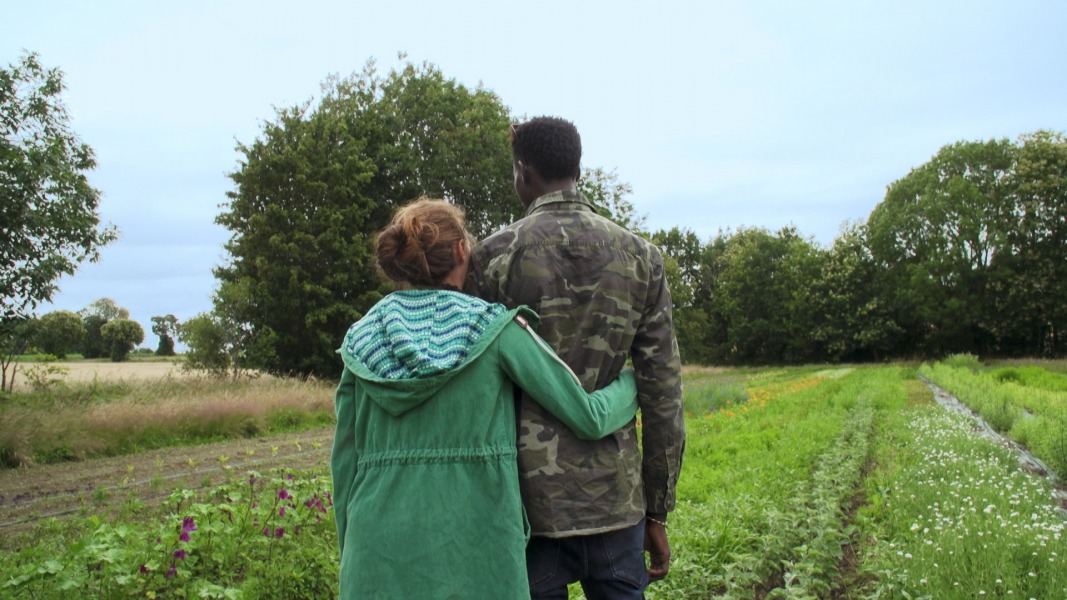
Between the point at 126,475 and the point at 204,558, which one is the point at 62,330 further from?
the point at 204,558

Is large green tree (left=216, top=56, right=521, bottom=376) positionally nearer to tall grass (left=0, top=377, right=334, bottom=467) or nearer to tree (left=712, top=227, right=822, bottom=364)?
tall grass (left=0, top=377, right=334, bottom=467)

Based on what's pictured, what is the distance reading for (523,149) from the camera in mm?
2215

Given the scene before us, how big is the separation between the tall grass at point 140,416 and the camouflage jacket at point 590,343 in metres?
11.4

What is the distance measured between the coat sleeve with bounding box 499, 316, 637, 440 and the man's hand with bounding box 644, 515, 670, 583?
43 cm

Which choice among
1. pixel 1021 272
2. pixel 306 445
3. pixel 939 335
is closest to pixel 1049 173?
pixel 1021 272

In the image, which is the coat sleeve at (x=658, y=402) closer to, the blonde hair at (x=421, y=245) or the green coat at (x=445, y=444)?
the green coat at (x=445, y=444)

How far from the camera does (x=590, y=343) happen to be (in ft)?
6.66

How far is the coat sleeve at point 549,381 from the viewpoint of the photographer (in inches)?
71.8

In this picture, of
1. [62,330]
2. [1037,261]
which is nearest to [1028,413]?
Answer: [1037,261]

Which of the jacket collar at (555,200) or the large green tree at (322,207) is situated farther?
the large green tree at (322,207)

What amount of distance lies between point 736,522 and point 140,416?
11010 millimetres

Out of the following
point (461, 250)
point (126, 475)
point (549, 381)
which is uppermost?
point (461, 250)

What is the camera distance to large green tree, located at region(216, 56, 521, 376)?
25.5m

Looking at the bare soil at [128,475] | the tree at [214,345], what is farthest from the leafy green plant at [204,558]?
the tree at [214,345]
